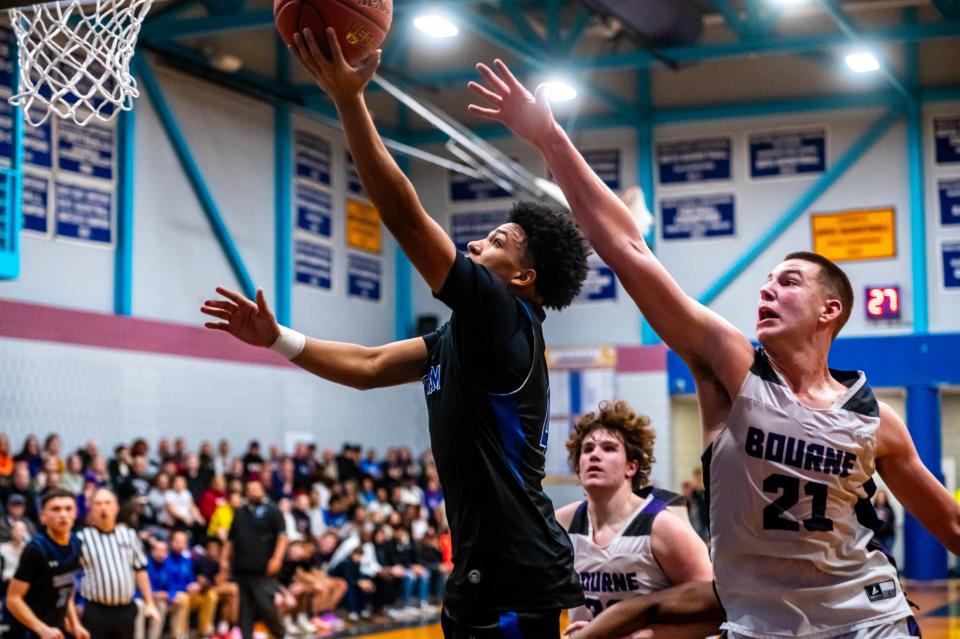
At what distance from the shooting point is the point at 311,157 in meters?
21.2

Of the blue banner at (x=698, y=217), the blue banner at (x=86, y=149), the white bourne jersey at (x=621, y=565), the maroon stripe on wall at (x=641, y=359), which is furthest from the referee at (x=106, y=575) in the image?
the blue banner at (x=698, y=217)

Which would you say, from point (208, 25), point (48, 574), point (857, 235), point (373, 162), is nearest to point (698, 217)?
point (857, 235)

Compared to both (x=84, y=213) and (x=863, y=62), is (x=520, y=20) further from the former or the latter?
(x=84, y=213)

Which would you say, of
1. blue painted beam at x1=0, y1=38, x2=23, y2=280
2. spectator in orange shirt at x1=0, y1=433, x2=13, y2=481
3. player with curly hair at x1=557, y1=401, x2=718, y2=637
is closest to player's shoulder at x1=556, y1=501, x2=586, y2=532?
player with curly hair at x1=557, y1=401, x2=718, y2=637

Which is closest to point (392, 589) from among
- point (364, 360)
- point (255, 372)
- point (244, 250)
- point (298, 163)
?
point (255, 372)

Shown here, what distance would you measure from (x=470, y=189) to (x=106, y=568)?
47.6 ft

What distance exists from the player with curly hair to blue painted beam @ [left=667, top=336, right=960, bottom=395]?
14398 millimetres

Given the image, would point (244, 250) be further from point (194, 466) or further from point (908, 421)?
point (908, 421)

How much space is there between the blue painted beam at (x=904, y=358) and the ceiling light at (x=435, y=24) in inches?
292

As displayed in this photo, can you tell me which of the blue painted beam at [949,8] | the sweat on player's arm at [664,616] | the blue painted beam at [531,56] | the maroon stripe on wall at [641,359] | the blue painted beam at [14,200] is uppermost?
the blue painted beam at [949,8]

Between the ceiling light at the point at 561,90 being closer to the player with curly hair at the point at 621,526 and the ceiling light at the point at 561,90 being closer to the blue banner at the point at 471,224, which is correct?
the blue banner at the point at 471,224

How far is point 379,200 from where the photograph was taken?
3.32m

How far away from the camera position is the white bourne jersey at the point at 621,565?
4.81 m

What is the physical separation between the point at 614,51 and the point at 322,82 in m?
18.3
